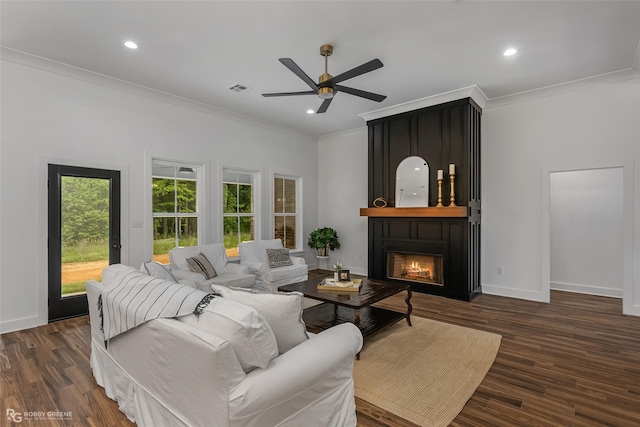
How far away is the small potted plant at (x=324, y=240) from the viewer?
689 cm

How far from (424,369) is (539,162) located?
12.7 ft

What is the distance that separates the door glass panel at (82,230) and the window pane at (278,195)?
3.10m

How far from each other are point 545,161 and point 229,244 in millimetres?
5408

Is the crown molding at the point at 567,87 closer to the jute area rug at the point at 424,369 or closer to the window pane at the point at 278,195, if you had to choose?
the jute area rug at the point at 424,369

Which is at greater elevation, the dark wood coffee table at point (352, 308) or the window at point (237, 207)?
the window at point (237, 207)

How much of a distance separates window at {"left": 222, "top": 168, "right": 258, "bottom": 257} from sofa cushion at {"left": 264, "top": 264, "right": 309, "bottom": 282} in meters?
1.29

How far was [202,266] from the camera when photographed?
4.33 meters

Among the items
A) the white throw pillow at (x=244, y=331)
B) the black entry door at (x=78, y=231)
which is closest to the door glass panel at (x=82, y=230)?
the black entry door at (x=78, y=231)

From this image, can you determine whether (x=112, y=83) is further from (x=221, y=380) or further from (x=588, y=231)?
(x=588, y=231)

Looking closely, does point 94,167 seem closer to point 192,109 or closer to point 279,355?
point 192,109

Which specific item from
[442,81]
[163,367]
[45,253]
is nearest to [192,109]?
[45,253]

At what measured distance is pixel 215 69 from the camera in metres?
4.03

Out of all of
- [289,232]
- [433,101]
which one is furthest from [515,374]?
[289,232]
